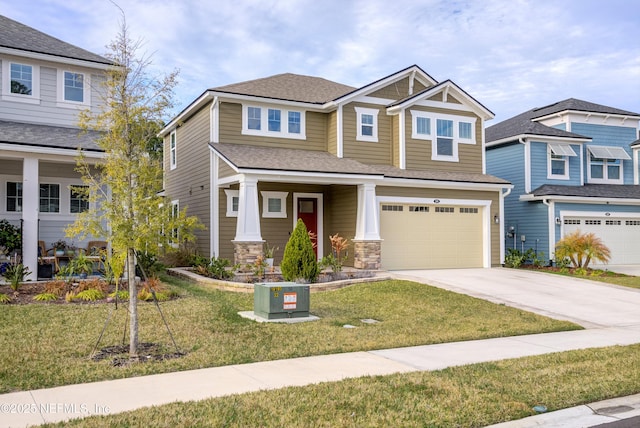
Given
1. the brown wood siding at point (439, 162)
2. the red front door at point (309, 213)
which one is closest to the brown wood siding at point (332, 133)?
the red front door at point (309, 213)

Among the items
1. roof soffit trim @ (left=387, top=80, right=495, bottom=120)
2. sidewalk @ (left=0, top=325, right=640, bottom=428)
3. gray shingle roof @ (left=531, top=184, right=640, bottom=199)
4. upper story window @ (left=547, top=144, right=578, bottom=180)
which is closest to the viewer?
sidewalk @ (left=0, top=325, right=640, bottom=428)

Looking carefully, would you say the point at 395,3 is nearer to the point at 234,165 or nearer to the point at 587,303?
the point at 234,165

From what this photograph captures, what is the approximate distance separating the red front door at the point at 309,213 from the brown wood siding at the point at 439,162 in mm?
3722

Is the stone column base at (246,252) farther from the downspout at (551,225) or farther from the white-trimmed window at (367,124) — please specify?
the downspout at (551,225)

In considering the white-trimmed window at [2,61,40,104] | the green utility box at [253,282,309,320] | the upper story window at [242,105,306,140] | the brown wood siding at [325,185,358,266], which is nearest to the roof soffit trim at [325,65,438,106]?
the upper story window at [242,105,306,140]

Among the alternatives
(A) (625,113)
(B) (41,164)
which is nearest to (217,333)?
(B) (41,164)

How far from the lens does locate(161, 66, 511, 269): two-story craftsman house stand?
17891 mm

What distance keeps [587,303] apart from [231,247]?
10.4 metres

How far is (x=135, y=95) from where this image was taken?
796cm

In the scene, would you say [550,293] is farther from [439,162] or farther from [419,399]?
[419,399]

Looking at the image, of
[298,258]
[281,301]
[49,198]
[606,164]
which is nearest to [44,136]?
[49,198]

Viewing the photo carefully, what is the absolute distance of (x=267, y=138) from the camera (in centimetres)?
1898

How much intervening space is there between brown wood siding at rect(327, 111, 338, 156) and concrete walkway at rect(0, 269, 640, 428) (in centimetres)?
1100

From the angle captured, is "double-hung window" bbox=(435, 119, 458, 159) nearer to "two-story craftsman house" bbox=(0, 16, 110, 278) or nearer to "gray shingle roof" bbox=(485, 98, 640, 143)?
"gray shingle roof" bbox=(485, 98, 640, 143)
